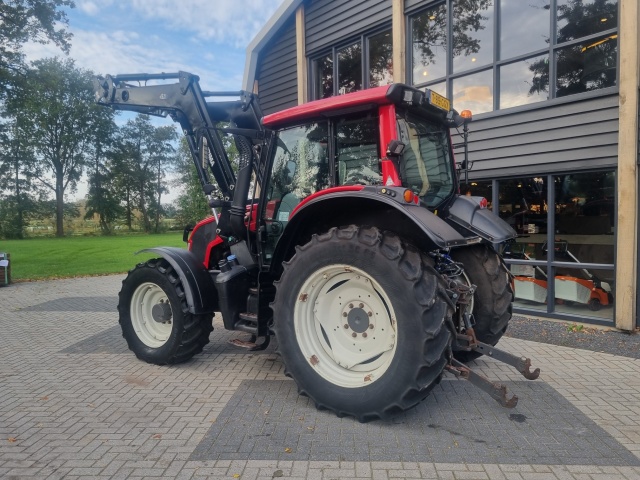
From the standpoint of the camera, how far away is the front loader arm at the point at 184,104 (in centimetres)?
479

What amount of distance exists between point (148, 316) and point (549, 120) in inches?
234

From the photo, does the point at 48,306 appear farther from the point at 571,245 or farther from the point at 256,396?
the point at 571,245

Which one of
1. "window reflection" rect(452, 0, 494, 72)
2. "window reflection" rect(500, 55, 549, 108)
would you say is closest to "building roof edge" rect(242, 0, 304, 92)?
"window reflection" rect(452, 0, 494, 72)

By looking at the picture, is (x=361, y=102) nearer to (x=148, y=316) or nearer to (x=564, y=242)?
(x=148, y=316)

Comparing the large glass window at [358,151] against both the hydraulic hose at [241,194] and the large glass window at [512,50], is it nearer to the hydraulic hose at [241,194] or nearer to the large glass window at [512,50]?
the hydraulic hose at [241,194]

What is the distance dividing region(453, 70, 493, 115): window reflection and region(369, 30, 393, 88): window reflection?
1.57 metres

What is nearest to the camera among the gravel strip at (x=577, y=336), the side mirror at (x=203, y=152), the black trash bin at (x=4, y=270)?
the side mirror at (x=203, y=152)

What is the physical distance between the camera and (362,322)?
351 centimetres

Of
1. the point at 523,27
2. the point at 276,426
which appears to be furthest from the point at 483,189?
the point at 276,426

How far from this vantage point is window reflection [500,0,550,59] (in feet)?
21.7

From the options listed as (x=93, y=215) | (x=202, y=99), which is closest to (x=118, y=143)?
(x=93, y=215)

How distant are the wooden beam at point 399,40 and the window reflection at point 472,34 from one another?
0.92 meters

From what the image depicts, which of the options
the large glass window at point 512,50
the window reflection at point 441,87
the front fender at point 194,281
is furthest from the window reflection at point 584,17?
the front fender at point 194,281

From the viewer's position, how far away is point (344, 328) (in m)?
3.60
